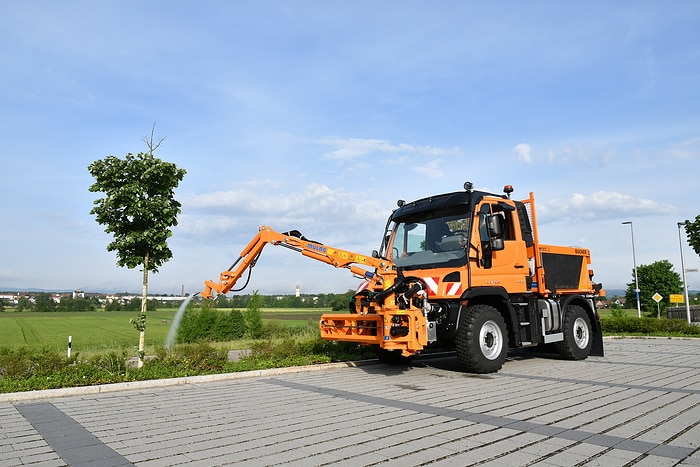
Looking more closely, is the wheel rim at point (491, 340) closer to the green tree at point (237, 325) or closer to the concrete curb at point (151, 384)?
the concrete curb at point (151, 384)

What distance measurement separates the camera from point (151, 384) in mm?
8211

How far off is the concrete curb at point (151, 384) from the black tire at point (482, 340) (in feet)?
8.78

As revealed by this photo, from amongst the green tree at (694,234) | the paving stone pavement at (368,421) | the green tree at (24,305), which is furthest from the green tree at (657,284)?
the green tree at (24,305)

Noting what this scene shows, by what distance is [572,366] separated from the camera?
10539 mm

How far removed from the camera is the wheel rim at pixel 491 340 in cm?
926

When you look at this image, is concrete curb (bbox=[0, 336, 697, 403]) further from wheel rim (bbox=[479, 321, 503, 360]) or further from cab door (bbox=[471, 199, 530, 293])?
cab door (bbox=[471, 199, 530, 293])

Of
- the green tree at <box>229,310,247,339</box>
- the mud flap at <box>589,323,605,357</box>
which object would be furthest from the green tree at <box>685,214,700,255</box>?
the green tree at <box>229,310,247,339</box>

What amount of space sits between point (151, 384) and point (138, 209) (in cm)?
419

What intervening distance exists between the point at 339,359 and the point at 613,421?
6.29 meters

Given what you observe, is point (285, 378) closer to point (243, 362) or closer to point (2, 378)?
point (243, 362)

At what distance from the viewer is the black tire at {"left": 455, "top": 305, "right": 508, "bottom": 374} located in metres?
8.91

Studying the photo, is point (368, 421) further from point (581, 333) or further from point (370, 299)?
point (581, 333)

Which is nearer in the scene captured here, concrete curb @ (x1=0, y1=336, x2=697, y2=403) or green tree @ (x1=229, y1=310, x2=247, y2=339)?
concrete curb @ (x1=0, y1=336, x2=697, y2=403)

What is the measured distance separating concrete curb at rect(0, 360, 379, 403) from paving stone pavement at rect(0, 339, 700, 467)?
0.03 m
